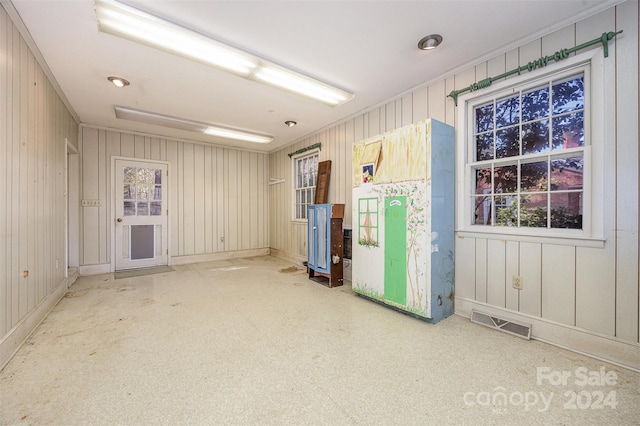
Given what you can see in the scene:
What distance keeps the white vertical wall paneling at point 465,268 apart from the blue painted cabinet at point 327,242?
5.84ft

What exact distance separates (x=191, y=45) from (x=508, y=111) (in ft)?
10.6

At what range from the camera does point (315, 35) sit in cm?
246

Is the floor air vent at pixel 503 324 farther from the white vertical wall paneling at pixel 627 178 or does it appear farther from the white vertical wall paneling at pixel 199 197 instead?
the white vertical wall paneling at pixel 199 197

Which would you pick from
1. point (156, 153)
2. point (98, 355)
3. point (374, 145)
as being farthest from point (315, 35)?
point (156, 153)

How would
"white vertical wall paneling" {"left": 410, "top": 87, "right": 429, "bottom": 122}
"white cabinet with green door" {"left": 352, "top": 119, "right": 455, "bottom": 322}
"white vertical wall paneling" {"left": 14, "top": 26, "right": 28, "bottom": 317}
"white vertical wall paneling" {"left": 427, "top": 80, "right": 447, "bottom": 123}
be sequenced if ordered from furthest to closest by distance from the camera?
1. "white vertical wall paneling" {"left": 410, "top": 87, "right": 429, "bottom": 122}
2. "white vertical wall paneling" {"left": 427, "top": 80, "right": 447, "bottom": 123}
3. "white cabinet with green door" {"left": 352, "top": 119, "right": 455, "bottom": 322}
4. "white vertical wall paneling" {"left": 14, "top": 26, "right": 28, "bottom": 317}

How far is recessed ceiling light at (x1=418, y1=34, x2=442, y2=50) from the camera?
2.46 m

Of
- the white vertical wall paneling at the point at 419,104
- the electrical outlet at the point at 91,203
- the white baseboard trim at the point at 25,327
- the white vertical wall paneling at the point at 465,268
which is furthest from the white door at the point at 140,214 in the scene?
the white vertical wall paneling at the point at 465,268

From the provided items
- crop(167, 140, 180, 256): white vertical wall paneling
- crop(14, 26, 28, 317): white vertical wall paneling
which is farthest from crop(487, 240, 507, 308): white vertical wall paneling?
crop(167, 140, 180, 256): white vertical wall paneling

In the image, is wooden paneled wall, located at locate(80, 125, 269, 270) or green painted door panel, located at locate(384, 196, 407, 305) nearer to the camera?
green painted door panel, located at locate(384, 196, 407, 305)

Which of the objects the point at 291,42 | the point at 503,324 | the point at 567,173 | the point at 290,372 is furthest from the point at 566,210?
the point at 291,42

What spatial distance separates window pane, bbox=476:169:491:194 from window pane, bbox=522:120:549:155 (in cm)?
39

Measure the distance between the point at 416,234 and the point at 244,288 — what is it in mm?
2675

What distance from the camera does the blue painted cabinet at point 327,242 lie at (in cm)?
421

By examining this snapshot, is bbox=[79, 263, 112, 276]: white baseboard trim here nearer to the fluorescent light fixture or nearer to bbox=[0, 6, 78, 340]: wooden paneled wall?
bbox=[0, 6, 78, 340]: wooden paneled wall
